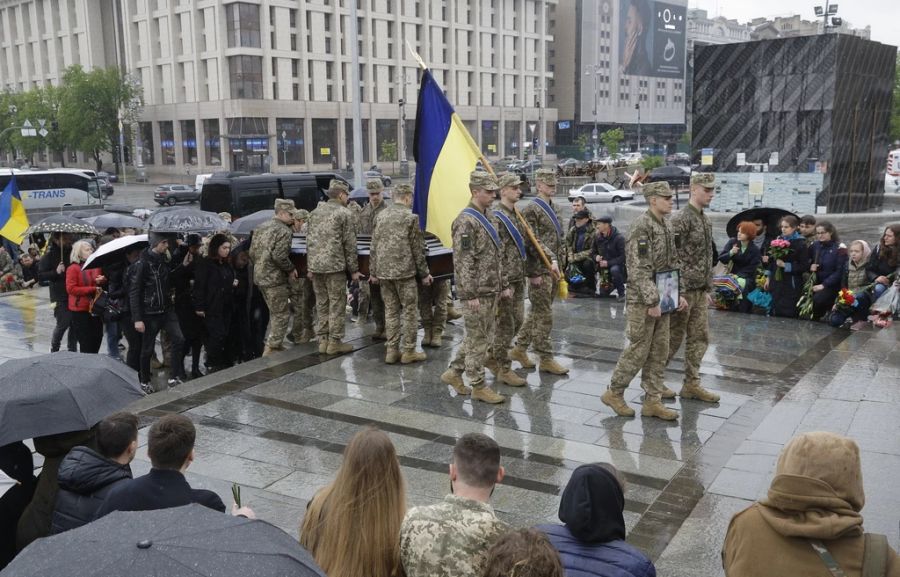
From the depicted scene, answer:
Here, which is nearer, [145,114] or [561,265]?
[561,265]

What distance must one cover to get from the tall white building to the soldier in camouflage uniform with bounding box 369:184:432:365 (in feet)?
207

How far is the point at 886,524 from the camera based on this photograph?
5.41 meters

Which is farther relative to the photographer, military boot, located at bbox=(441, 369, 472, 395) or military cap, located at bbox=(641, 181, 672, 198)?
military boot, located at bbox=(441, 369, 472, 395)

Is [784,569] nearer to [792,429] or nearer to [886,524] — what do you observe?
[886,524]

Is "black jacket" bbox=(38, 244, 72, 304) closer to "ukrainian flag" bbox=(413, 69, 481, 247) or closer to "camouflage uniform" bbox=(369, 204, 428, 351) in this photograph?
"camouflage uniform" bbox=(369, 204, 428, 351)

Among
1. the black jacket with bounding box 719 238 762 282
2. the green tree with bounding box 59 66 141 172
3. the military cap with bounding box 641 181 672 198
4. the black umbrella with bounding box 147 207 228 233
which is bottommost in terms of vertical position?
the black jacket with bounding box 719 238 762 282

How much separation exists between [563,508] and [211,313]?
7618 millimetres

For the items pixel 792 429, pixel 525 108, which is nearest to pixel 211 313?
pixel 792 429

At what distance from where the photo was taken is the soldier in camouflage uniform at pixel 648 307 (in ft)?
25.0

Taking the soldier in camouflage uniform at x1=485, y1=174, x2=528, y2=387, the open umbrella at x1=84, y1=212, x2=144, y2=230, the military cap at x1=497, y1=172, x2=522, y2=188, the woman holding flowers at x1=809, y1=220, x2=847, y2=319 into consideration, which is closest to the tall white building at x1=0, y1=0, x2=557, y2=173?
the open umbrella at x1=84, y1=212, x2=144, y2=230

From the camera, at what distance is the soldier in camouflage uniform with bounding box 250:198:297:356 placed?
1030 centimetres

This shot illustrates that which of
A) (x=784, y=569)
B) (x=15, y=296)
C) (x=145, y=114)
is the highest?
(x=145, y=114)

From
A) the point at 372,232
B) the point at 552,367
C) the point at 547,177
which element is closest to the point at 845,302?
the point at 552,367

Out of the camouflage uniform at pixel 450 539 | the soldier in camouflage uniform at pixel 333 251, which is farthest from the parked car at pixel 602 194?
the camouflage uniform at pixel 450 539
